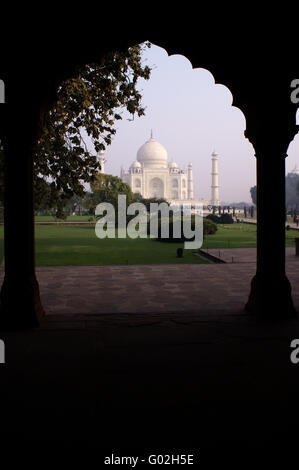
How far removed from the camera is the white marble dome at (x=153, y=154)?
290 ft

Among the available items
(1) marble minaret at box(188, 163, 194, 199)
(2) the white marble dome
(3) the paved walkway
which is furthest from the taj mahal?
(3) the paved walkway

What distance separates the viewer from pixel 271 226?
4527 mm

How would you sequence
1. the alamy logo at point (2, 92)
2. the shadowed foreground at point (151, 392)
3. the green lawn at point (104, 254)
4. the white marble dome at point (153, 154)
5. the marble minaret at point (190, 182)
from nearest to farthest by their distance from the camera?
the shadowed foreground at point (151, 392), the alamy logo at point (2, 92), the green lawn at point (104, 254), the white marble dome at point (153, 154), the marble minaret at point (190, 182)

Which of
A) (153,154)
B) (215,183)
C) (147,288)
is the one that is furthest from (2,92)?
(215,183)

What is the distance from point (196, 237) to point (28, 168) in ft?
47.5

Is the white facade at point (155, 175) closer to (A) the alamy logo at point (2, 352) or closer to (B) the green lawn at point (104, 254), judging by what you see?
(B) the green lawn at point (104, 254)

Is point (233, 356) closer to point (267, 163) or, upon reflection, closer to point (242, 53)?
point (267, 163)

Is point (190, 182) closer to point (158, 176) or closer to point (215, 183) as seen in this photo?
point (215, 183)

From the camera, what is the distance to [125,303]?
5.39 meters

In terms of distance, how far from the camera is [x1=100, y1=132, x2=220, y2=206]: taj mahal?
89000mm

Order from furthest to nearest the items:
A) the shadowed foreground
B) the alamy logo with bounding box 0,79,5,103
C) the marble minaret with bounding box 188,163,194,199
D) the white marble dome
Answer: the marble minaret with bounding box 188,163,194,199 → the white marble dome → the alamy logo with bounding box 0,79,5,103 → the shadowed foreground

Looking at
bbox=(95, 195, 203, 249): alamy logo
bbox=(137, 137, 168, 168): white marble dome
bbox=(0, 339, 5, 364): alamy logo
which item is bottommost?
bbox=(0, 339, 5, 364): alamy logo

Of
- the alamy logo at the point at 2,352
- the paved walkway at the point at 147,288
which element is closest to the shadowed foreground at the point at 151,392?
the alamy logo at the point at 2,352

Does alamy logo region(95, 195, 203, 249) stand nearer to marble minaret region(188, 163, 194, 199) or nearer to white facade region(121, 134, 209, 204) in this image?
white facade region(121, 134, 209, 204)
